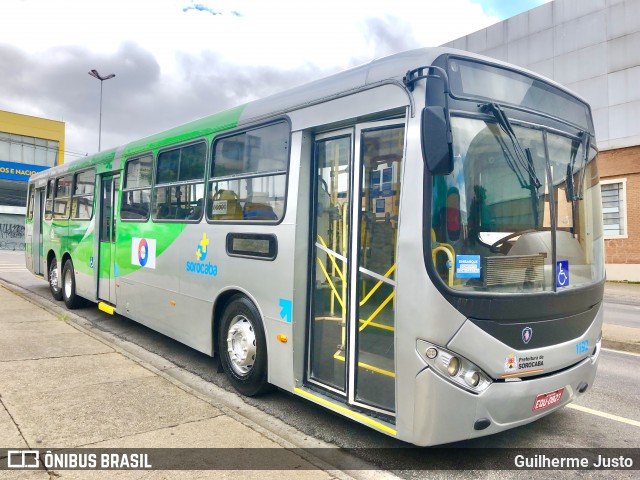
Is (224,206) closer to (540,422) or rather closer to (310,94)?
(310,94)

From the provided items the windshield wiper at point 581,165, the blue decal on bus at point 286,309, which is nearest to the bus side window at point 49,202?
the blue decal on bus at point 286,309

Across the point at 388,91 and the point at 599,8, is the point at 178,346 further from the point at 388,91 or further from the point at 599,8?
the point at 599,8

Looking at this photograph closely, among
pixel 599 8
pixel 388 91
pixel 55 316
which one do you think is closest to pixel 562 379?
pixel 388 91

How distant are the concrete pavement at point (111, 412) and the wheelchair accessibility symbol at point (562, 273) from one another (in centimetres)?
206

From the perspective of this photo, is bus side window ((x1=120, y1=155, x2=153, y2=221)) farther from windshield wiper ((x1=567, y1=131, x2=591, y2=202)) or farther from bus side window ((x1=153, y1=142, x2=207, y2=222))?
windshield wiper ((x1=567, y1=131, x2=591, y2=202))

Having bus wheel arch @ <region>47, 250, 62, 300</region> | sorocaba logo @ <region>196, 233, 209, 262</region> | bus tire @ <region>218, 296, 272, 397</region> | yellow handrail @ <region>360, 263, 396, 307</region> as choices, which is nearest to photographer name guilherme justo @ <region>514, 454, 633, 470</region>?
yellow handrail @ <region>360, 263, 396, 307</region>

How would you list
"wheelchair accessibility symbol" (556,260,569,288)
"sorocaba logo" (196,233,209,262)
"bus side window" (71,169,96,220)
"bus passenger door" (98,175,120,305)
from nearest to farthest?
"wheelchair accessibility symbol" (556,260,569,288) < "sorocaba logo" (196,233,209,262) < "bus passenger door" (98,175,120,305) < "bus side window" (71,169,96,220)

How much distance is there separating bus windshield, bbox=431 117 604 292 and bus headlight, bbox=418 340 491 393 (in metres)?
0.47

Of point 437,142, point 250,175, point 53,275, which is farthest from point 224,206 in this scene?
point 53,275

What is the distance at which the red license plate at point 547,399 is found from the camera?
3.81 metres

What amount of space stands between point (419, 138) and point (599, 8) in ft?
80.8

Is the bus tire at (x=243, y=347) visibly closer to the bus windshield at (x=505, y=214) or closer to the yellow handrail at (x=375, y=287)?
the yellow handrail at (x=375, y=287)

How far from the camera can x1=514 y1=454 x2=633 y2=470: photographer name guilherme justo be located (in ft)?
12.9

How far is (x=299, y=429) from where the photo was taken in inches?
181
